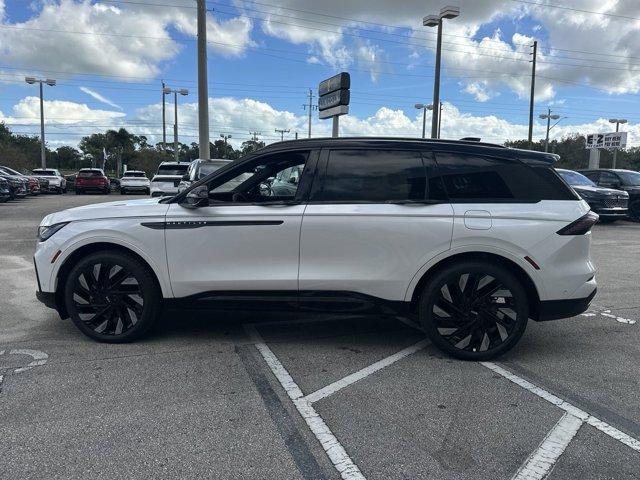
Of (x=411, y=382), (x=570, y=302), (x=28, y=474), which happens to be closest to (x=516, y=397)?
(x=411, y=382)

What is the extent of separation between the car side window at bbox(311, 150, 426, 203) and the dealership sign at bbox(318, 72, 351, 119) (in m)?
6.96

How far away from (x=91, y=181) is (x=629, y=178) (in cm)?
2719

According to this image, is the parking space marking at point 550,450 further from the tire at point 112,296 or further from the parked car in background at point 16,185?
the parked car in background at point 16,185

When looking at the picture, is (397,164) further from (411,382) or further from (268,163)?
(411,382)

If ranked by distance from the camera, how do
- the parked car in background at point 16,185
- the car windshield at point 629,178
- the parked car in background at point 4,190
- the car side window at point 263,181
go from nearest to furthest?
the car side window at point 263,181, the car windshield at point 629,178, the parked car in background at point 4,190, the parked car in background at point 16,185

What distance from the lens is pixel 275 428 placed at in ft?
10.4

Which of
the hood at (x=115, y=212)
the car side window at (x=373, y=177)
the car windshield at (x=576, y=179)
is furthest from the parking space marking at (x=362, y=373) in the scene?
the car windshield at (x=576, y=179)

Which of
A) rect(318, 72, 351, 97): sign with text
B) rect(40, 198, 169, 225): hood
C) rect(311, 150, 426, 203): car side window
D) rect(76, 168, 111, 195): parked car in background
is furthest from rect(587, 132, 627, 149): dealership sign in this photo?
rect(40, 198, 169, 225): hood

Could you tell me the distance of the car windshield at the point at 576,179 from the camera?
54.1 ft

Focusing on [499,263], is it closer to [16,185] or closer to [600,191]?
[600,191]

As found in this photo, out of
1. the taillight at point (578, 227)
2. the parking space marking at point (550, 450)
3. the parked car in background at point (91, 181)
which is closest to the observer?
the parking space marking at point (550, 450)

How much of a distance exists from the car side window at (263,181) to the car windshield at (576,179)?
14313 millimetres

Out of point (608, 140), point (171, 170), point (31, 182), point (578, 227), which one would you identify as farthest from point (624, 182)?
point (31, 182)

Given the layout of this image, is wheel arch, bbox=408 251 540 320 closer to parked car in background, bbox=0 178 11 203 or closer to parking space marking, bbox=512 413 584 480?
parking space marking, bbox=512 413 584 480
